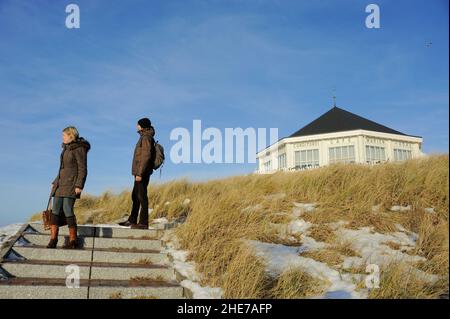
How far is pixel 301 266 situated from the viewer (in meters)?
5.09

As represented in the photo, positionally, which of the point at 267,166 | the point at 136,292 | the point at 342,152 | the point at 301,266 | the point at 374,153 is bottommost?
the point at 136,292

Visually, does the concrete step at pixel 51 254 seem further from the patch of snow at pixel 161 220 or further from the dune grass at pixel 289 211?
the patch of snow at pixel 161 220

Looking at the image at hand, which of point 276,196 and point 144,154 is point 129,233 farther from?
point 276,196

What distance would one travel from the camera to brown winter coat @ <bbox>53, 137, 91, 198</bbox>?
238 inches

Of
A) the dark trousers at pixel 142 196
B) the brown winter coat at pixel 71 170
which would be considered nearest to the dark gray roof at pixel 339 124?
the dark trousers at pixel 142 196

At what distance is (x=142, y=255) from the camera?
20.2ft

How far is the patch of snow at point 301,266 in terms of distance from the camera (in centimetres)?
460

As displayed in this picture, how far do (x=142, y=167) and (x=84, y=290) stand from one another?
286 cm

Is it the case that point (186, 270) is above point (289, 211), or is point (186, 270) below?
below

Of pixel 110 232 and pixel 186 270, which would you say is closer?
pixel 186 270

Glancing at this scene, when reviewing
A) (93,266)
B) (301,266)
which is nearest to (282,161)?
(301,266)

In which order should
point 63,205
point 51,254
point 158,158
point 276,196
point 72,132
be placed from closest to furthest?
point 51,254 < point 63,205 < point 72,132 < point 158,158 < point 276,196
